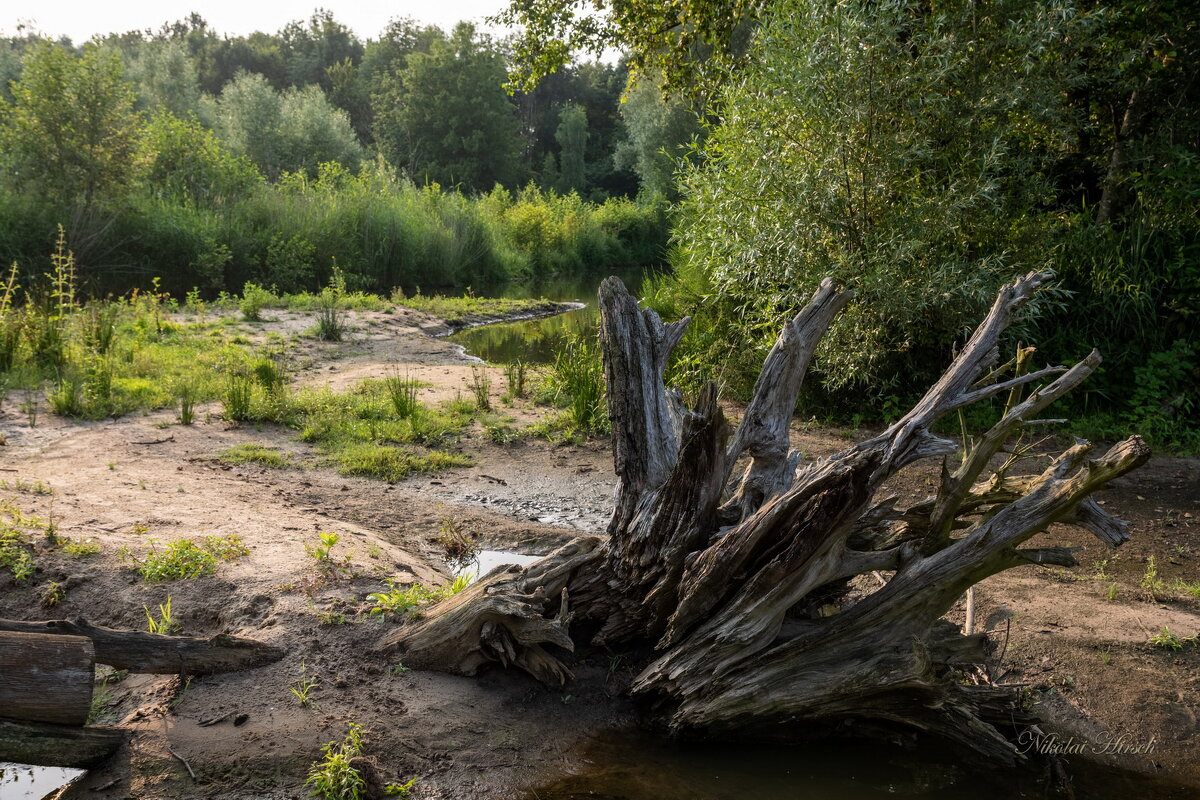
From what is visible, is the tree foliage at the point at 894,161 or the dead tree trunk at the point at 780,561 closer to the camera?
the dead tree trunk at the point at 780,561

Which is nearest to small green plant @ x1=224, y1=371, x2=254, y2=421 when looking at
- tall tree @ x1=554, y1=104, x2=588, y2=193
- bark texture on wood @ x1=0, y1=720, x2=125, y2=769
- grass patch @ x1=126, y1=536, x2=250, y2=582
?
grass patch @ x1=126, y1=536, x2=250, y2=582

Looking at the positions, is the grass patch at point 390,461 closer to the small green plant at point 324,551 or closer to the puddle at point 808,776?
the small green plant at point 324,551

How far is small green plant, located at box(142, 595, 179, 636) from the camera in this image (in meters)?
3.93

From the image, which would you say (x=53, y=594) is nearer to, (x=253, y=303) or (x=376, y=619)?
(x=376, y=619)

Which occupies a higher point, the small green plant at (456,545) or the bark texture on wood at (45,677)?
the bark texture on wood at (45,677)

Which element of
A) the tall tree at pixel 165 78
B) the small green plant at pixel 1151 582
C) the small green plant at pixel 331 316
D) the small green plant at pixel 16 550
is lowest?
the small green plant at pixel 1151 582

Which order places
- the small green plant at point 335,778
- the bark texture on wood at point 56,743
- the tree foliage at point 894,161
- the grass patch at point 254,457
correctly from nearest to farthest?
the bark texture on wood at point 56,743, the small green plant at point 335,778, the grass patch at point 254,457, the tree foliage at point 894,161

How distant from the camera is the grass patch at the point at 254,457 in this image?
7199 mm

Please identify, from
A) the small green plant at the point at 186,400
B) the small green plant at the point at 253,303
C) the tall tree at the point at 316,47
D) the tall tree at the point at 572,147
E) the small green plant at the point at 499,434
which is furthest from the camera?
the tall tree at the point at 316,47

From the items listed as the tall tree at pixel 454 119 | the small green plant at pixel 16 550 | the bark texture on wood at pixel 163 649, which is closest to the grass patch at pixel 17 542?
the small green plant at pixel 16 550

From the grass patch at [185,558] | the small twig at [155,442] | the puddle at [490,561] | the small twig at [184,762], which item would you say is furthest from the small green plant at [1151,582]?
the small twig at [155,442]

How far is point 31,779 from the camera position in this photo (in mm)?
3254

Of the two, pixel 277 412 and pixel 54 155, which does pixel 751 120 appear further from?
pixel 54 155

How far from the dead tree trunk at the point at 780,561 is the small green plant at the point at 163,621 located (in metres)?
1.11
